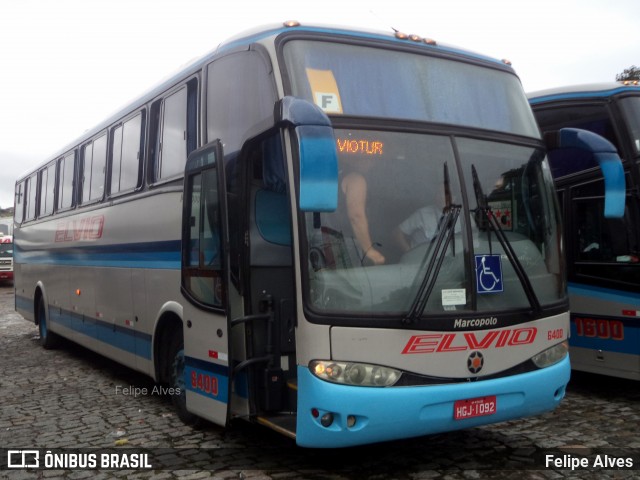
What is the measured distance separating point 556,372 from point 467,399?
981 mm

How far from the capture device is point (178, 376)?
25.6 feet

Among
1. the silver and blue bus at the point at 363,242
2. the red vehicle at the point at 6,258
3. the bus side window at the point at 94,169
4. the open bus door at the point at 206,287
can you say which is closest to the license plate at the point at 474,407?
the silver and blue bus at the point at 363,242

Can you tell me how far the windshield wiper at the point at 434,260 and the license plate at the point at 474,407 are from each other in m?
0.74

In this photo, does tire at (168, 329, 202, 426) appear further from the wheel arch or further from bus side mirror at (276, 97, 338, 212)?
bus side mirror at (276, 97, 338, 212)

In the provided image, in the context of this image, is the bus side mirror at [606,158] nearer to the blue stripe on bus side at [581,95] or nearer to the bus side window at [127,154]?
the blue stripe on bus side at [581,95]

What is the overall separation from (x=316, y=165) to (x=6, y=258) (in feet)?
108

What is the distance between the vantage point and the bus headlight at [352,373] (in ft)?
17.3

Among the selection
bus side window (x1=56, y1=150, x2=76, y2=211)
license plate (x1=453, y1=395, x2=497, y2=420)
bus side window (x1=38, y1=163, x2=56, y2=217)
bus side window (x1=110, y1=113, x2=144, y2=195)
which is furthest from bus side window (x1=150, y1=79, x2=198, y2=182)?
bus side window (x1=38, y1=163, x2=56, y2=217)

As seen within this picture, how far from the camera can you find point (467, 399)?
18.3 feet

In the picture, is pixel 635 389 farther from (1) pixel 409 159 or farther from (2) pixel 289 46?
(2) pixel 289 46

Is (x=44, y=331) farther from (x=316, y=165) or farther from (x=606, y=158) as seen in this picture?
(x=606, y=158)

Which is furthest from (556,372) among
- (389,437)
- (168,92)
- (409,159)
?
(168,92)

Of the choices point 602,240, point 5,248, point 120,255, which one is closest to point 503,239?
point 602,240

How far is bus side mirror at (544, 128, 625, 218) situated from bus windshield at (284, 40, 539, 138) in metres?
0.28
